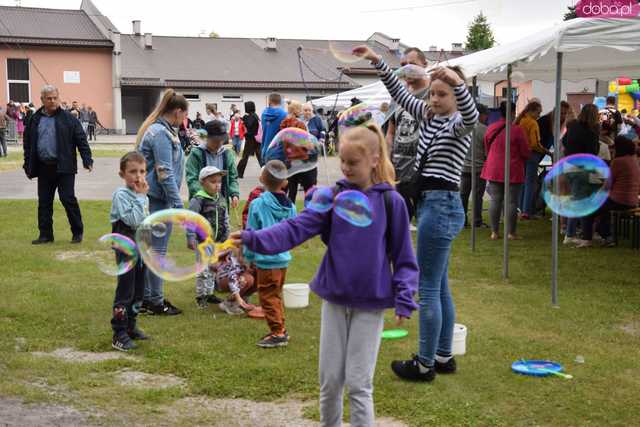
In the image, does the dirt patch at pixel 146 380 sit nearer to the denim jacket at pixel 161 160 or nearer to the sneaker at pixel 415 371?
the sneaker at pixel 415 371

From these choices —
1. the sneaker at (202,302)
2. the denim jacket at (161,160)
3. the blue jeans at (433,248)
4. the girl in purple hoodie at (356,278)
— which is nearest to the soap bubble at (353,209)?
the girl in purple hoodie at (356,278)

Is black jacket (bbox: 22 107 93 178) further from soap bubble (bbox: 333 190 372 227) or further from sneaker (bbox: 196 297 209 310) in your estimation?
soap bubble (bbox: 333 190 372 227)

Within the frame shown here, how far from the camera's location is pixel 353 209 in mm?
3906

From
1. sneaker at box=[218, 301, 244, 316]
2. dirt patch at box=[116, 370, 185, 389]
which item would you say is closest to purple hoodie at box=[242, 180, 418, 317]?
dirt patch at box=[116, 370, 185, 389]

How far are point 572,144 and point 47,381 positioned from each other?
8.23 m

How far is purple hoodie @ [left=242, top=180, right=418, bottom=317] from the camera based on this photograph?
3.91 meters

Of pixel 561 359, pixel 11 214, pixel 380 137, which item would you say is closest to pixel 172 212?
pixel 380 137

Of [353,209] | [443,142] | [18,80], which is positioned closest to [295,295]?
[443,142]

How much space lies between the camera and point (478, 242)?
1181 centimetres

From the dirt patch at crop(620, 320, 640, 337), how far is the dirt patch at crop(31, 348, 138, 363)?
4218mm

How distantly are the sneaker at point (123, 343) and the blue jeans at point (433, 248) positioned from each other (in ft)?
7.57

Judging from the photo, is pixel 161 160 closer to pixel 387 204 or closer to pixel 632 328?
pixel 387 204

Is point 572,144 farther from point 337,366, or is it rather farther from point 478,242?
point 337,366

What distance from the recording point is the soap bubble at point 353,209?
3.91m
